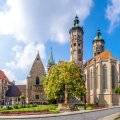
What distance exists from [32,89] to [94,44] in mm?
42056

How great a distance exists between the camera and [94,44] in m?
112

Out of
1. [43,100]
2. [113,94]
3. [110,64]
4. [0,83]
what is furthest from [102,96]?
[0,83]

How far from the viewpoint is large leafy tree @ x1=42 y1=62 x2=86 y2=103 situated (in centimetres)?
6225

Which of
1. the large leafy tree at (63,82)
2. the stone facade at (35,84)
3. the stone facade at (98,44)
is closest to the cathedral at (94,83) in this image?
the stone facade at (35,84)

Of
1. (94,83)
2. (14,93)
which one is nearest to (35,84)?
(14,93)

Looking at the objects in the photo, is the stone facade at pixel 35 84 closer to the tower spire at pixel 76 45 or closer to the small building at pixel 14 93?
the small building at pixel 14 93

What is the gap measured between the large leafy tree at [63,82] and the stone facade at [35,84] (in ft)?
43.4

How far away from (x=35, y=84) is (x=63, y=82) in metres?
18.2

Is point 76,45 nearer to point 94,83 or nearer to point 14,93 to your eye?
point 94,83

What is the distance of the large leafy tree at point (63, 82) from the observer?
2451 inches

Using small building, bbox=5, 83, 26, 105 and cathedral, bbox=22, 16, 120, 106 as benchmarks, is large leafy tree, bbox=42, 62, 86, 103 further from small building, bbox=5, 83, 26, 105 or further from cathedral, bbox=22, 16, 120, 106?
small building, bbox=5, 83, 26, 105

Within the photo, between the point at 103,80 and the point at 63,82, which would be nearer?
the point at 63,82

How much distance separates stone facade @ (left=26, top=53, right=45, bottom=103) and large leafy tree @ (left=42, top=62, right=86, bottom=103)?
13.2 metres

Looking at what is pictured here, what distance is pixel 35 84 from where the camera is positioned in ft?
258
